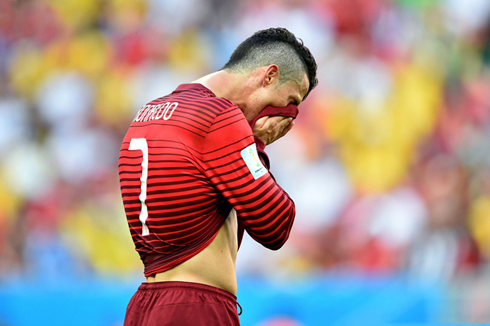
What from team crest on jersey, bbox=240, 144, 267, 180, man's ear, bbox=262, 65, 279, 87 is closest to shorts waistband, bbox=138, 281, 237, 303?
team crest on jersey, bbox=240, 144, 267, 180

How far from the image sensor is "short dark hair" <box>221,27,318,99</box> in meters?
2.27

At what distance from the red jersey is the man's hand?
0.34m

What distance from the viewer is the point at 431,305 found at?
4.70 meters

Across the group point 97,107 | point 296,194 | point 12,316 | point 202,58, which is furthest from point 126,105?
point 12,316

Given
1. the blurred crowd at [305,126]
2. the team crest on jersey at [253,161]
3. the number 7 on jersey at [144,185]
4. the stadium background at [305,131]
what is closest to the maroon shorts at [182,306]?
the number 7 on jersey at [144,185]

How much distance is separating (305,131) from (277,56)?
13.8 feet

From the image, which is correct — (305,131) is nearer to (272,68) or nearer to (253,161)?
(272,68)

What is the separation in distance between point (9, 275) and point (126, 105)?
85.0 inches

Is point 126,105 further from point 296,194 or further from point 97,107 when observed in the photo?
point 296,194

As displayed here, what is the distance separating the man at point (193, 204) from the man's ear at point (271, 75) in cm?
33

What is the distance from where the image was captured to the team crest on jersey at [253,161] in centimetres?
191

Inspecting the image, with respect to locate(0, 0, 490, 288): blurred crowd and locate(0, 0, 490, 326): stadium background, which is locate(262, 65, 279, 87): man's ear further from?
locate(0, 0, 490, 288): blurred crowd

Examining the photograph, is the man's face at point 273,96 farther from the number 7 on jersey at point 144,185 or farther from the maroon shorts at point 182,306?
the maroon shorts at point 182,306

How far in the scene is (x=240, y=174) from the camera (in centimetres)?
189
